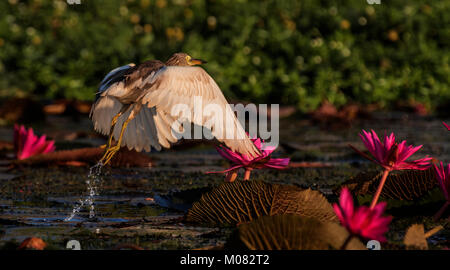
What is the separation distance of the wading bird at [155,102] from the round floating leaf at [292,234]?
34.4 inches

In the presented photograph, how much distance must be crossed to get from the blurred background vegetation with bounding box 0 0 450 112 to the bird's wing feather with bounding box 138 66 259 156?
7.33m

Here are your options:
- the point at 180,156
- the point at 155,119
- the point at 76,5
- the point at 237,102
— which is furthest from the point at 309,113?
the point at 155,119

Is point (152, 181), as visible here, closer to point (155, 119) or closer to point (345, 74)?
point (155, 119)

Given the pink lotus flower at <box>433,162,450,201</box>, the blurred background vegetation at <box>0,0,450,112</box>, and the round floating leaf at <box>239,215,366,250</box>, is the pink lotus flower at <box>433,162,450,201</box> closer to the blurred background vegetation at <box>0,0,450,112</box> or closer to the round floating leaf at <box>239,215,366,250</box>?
the round floating leaf at <box>239,215,366,250</box>

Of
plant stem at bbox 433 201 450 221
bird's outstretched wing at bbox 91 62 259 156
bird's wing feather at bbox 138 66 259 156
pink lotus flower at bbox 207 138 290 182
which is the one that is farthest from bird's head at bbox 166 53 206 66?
plant stem at bbox 433 201 450 221

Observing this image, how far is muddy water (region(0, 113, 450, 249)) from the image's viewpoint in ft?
12.3

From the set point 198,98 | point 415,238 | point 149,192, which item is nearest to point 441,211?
point 415,238

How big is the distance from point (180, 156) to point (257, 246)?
4.55 meters

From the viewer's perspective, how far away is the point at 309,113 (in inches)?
436

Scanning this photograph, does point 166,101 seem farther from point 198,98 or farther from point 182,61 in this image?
point 182,61

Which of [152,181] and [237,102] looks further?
[237,102]
